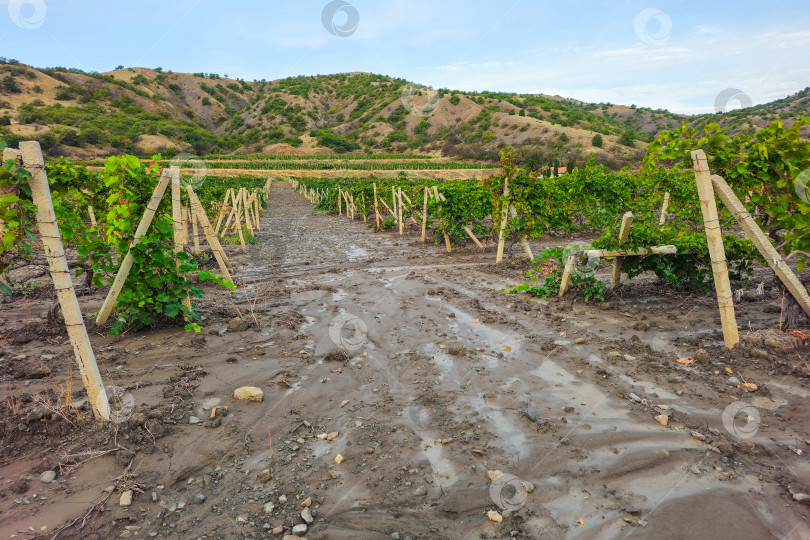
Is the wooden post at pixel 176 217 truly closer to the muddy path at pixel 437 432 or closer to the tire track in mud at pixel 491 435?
the muddy path at pixel 437 432

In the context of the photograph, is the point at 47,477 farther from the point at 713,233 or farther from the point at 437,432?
the point at 713,233

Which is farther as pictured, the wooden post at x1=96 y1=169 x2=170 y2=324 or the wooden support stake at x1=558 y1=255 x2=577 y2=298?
the wooden support stake at x1=558 y1=255 x2=577 y2=298

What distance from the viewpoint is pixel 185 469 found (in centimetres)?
305

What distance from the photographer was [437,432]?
11.3ft

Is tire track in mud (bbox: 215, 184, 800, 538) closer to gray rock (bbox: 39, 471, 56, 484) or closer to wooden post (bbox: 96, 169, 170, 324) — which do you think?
gray rock (bbox: 39, 471, 56, 484)

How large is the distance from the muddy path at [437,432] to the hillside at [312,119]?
134 ft

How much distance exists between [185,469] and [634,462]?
A: 3.43m

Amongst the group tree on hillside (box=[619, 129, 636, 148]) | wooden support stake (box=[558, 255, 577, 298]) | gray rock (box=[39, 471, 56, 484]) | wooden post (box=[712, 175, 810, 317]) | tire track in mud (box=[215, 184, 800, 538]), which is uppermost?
tree on hillside (box=[619, 129, 636, 148])

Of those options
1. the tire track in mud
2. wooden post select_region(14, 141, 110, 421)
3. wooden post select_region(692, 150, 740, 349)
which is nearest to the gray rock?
wooden post select_region(14, 141, 110, 421)

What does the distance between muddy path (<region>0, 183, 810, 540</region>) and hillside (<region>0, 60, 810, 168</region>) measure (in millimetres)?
40920

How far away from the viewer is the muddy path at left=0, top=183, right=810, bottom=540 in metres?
2.57

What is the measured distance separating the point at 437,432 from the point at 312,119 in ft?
440

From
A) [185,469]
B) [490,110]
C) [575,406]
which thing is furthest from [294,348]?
[490,110]

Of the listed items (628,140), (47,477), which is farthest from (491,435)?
(628,140)
